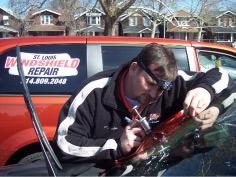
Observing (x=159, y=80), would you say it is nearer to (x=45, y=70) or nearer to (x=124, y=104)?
(x=124, y=104)

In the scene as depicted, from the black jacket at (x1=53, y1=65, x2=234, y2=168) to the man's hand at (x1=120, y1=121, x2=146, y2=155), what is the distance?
0.16ft

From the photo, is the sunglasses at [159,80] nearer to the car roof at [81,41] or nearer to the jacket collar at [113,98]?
the jacket collar at [113,98]

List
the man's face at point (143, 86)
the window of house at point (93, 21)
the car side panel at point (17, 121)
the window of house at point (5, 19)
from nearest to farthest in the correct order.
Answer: the man's face at point (143, 86), the car side panel at point (17, 121), the window of house at point (5, 19), the window of house at point (93, 21)

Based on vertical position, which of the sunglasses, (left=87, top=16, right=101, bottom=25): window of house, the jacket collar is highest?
(left=87, top=16, right=101, bottom=25): window of house

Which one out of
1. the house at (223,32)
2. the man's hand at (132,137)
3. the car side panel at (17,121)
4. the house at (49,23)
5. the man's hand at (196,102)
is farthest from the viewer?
the house at (223,32)

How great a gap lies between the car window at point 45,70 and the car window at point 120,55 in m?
0.25

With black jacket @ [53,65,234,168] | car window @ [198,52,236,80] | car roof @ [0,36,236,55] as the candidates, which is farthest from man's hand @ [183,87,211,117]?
car window @ [198,52,236,80]

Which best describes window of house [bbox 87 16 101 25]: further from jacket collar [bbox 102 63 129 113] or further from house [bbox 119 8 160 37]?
jacket collar [bbox 102 63 129 113]

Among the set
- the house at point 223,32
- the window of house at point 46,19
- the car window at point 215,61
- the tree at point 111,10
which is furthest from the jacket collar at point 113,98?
the window of house at point 46,19

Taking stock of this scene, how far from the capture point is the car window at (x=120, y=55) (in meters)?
3.04

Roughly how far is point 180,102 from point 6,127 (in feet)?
5.82

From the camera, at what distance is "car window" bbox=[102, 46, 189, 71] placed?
9.96 feet

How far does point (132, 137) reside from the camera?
1.52 m

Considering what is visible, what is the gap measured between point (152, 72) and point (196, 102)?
0.32 metres
